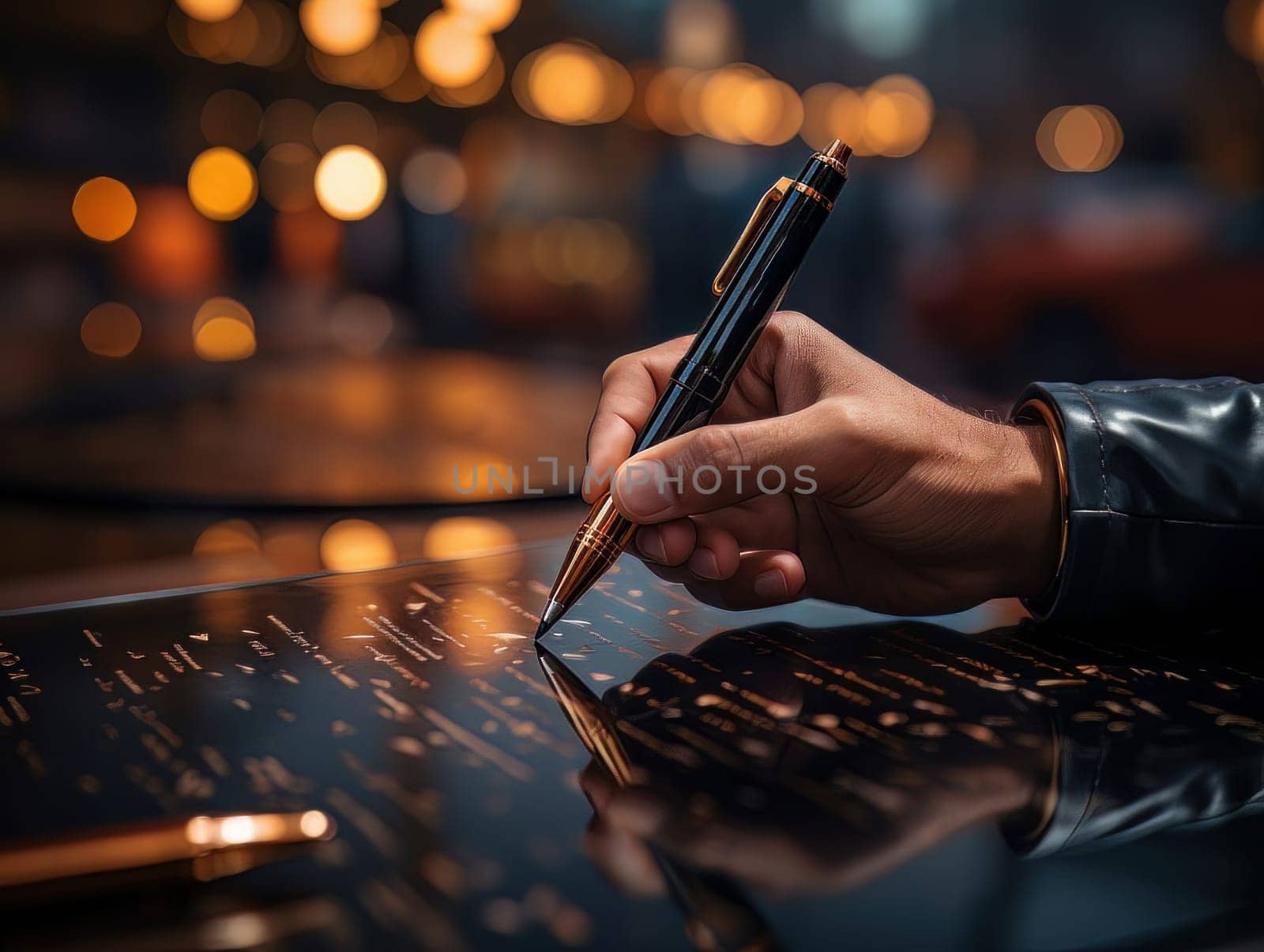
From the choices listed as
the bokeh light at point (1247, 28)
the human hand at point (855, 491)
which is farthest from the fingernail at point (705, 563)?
the bokeh light at point (1247, 28)

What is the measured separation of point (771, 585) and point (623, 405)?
0.13 metres

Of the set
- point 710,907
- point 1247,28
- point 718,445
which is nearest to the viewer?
point 710,907

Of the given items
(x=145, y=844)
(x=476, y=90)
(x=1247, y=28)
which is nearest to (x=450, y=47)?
(x=476, y=90)

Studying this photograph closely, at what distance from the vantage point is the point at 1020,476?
1.59 feet

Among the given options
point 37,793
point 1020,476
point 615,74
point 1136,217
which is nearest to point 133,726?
point 37,793

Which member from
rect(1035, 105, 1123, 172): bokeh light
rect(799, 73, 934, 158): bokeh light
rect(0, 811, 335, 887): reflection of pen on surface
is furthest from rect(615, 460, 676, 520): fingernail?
rect(1035, 105, 1123, 172): bokeh light

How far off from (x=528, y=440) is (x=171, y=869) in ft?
1.97

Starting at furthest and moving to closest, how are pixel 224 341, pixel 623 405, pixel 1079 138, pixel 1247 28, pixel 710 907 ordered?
pixel 1247 28, pixel 1079 138, pixel 224 341, pixel 623 405, pixel 710 907

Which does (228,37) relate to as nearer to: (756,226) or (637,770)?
(756,226)

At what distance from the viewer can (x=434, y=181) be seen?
0.82 meters

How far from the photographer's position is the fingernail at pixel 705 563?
0.52 m

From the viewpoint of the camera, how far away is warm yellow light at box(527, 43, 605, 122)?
2.72 feet

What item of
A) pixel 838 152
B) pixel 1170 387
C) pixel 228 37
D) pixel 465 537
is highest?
pixel 228 37

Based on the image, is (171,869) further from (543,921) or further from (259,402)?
(259,402)
